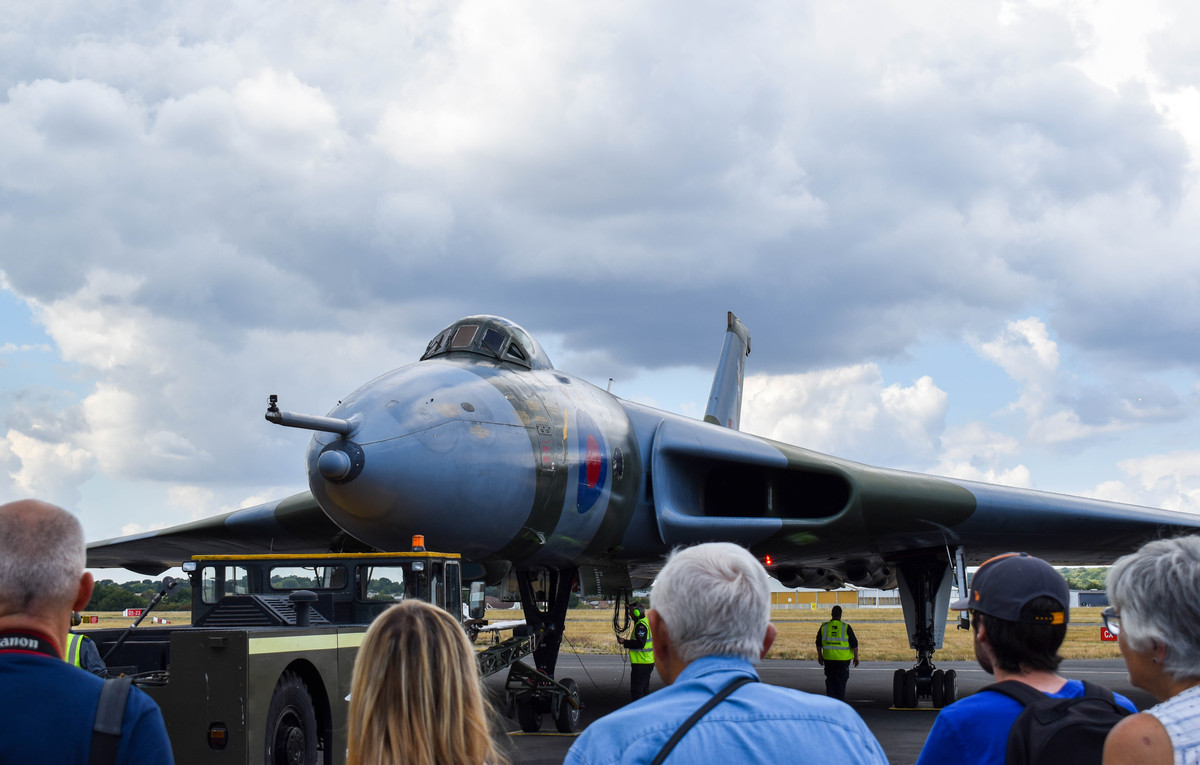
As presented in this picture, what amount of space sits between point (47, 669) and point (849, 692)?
17333 mm

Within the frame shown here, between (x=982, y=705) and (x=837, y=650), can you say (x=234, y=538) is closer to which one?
(x=837, y=650)

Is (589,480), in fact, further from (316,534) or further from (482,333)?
(316,534)

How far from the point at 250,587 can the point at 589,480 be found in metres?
3.49

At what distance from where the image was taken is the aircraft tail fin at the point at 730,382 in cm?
2003

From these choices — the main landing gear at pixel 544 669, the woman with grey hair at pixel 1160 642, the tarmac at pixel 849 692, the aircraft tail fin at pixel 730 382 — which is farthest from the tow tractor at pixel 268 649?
the aircraft tail fin at pixel 730 382

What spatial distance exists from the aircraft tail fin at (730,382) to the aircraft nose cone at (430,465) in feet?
34.9

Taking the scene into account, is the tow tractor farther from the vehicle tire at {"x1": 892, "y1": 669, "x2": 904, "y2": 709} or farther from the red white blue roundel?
the vehicle tire at {"x1": 892, "y1": 669, "x2": 904, "y2": 709}

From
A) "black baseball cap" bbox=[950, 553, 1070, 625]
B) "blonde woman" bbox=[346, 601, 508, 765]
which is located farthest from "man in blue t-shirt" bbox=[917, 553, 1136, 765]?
"blonde woman" bbox=[346, 601, 508, 765]

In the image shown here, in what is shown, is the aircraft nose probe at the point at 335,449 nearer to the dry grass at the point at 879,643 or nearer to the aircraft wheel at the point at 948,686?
the aircraft wheel at the point at 948,686

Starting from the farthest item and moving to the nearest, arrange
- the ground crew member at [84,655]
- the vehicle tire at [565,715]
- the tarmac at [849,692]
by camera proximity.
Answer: the vehicle tire at [565,715] < the tarmac at [849,692] < the ground crew member at [84,655]

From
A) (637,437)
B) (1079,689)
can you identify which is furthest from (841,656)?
(1079,689)

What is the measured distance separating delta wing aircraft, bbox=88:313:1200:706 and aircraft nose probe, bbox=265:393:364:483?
0.02 m

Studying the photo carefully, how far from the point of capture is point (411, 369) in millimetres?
9547

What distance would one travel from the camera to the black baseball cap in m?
2.84
